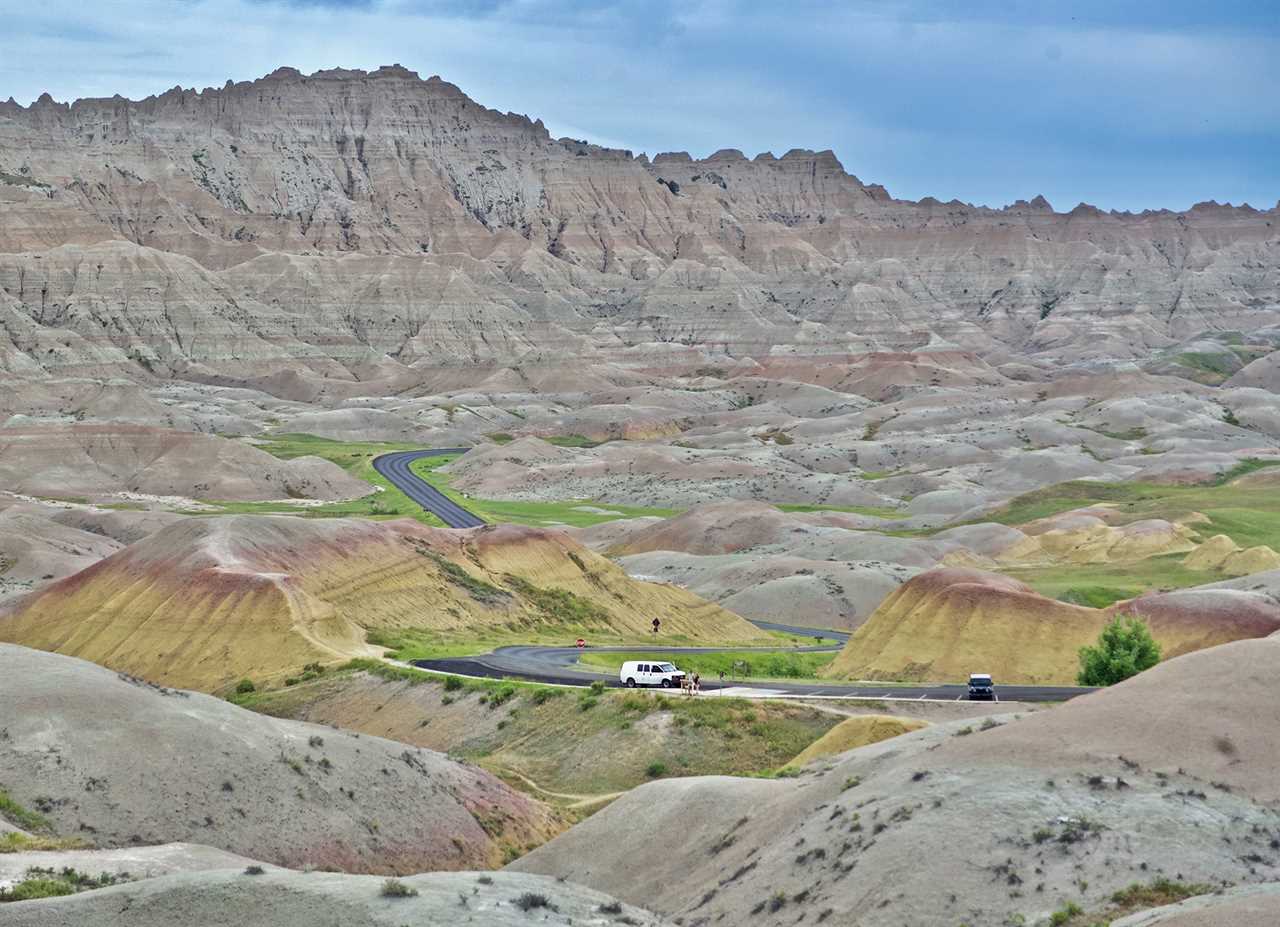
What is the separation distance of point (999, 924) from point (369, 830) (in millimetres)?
16161

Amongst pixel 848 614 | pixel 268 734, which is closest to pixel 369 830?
pixel 268 734

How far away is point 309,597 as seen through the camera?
69.0 m

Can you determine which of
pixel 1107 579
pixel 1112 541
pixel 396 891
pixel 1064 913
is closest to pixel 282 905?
pixel 396 891

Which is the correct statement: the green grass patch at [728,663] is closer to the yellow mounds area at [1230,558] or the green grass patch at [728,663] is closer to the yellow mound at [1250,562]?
the yellow mound at [1250,562]

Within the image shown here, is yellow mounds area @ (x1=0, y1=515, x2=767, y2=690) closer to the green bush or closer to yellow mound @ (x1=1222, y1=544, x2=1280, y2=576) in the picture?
the green bush

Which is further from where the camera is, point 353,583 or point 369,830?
point 353,583

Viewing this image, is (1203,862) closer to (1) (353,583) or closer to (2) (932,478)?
(1) (353,583)

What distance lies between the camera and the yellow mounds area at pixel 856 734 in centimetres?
4291

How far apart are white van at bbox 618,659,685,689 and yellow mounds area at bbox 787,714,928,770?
479 inches

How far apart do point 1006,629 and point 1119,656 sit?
10.7 m

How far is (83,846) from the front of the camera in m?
31.6

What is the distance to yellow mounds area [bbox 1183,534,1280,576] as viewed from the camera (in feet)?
301

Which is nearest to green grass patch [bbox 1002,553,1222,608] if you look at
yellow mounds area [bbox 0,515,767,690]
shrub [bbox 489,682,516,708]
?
yellow mounds area [bbox 0,515,767,690]

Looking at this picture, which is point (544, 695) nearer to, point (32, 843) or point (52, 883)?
point (32, 843)
